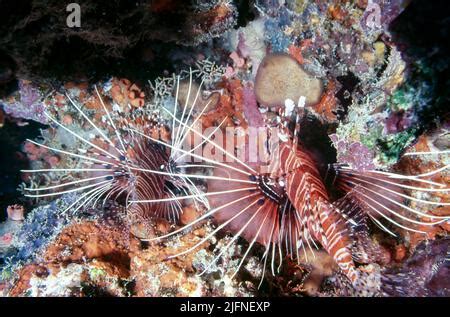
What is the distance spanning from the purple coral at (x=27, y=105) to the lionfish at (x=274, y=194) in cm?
133

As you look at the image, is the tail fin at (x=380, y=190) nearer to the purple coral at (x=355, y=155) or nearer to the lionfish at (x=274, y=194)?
the lionfish at (x=274, y=194)

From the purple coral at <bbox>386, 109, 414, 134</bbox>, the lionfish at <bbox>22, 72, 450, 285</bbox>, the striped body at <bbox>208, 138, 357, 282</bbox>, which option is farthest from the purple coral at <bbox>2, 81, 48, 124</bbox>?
the purple coral at <bbox>386, 109, 414, 134</bbox>

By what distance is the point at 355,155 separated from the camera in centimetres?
347

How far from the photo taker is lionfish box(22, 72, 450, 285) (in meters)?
3.12

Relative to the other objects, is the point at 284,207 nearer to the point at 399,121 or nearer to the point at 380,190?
the point at 380,190

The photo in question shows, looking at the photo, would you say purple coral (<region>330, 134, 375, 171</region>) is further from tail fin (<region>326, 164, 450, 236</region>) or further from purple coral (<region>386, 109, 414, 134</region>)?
purple coral (<region>386, 109, 414, 134</region>)

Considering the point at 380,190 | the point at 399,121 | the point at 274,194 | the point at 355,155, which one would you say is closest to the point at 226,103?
the point at 274,194

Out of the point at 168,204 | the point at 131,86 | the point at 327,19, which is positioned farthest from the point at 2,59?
the point at 327,19

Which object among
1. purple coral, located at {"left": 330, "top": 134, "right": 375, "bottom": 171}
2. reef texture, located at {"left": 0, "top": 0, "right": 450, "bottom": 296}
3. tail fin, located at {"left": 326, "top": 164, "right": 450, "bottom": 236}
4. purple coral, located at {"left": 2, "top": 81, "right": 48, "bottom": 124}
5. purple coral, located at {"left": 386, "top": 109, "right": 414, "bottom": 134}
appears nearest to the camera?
purple coral, located at {"left": 386, "top": 109, "right": 414, "bottom": 134}

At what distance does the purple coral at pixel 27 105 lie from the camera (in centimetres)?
486

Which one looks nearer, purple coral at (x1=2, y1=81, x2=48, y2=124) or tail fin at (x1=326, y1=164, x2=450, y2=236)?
tail fin at (x1=326, y1=164, x2=450, y2=236)

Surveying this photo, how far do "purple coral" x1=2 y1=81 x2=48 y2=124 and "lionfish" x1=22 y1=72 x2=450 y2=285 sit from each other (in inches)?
52.3

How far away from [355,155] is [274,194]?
1.05m

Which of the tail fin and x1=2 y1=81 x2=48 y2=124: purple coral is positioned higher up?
x1=2 y1=81 x2=48 y2=124: purple coral
